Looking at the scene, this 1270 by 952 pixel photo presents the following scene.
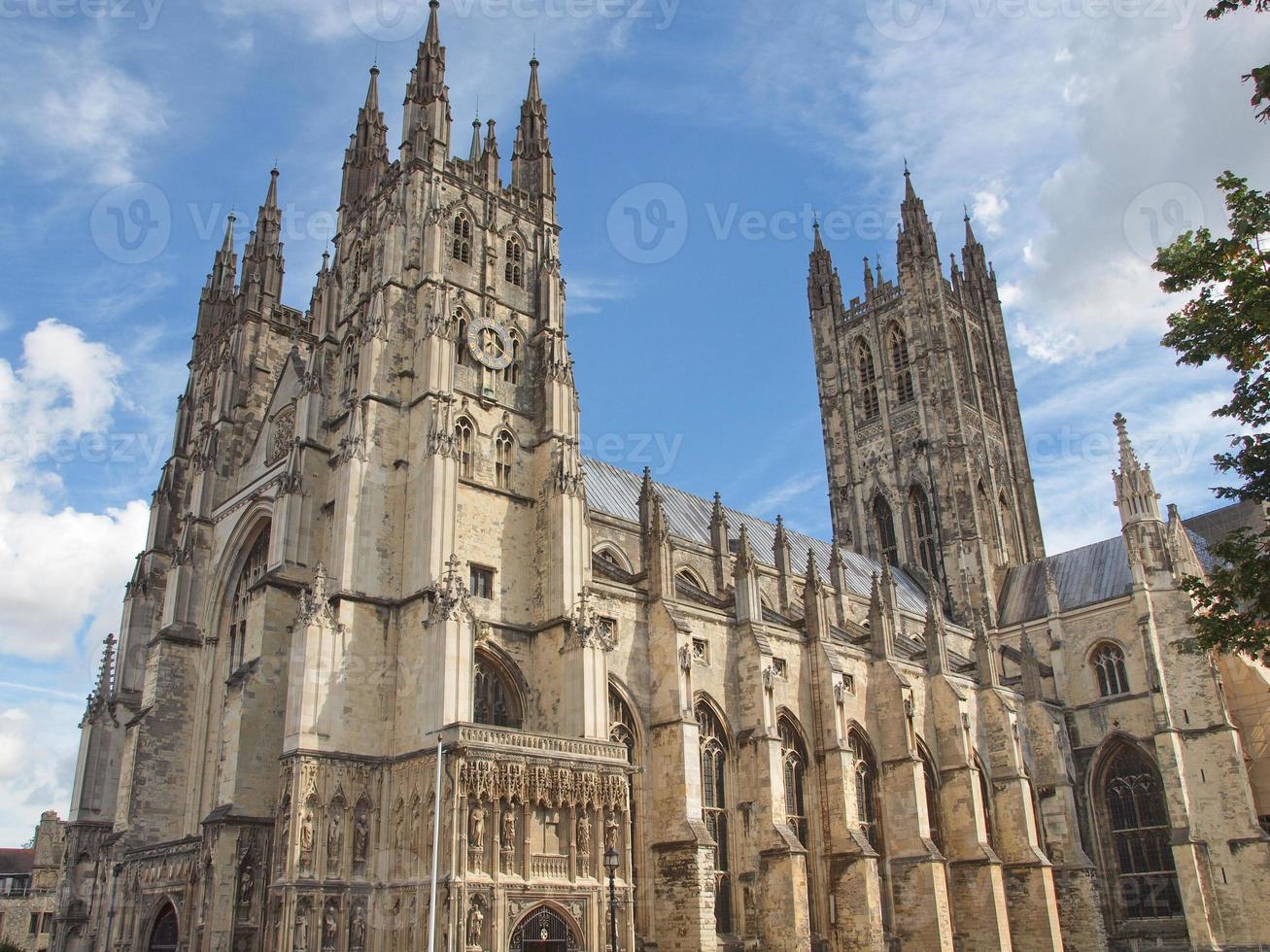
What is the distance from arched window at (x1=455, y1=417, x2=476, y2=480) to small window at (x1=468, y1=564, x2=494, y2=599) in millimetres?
2806

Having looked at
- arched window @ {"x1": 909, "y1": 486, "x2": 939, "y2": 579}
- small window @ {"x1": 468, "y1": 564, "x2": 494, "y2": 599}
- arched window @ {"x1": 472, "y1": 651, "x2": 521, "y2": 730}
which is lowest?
arched window @ {"x1": 472, "y1": 651, "x2": 521, "y2": 730}

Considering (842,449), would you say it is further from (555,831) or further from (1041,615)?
(555,831)

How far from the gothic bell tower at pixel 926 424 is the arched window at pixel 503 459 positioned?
104ft

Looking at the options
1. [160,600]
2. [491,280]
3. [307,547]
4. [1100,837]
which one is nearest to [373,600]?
[307,547]

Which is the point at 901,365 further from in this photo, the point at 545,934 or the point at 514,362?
the point at 545,934

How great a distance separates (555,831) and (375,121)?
28.0m

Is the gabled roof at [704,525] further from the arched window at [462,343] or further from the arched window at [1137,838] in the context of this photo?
the arched window at [1137,838]

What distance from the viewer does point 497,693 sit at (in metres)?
30.2

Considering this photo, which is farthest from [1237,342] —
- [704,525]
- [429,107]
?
[704,525]

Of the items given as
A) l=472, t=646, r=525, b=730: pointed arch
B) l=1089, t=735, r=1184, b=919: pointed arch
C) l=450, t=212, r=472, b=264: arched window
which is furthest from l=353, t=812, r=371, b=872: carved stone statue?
l=1089, t=735, r=1184, b=919: pointed arch

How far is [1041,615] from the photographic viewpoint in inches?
2094

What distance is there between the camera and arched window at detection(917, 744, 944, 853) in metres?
40.8

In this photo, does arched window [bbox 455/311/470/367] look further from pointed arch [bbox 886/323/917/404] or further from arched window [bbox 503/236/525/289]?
pointed arch [bbox 886/323/917/404]

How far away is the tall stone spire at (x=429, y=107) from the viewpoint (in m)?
35.6
